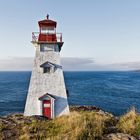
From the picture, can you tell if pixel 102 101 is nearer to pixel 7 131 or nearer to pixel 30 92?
pixel 30 92

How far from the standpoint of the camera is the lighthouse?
27875 millimetres

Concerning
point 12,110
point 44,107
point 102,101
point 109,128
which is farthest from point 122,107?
point 109,128

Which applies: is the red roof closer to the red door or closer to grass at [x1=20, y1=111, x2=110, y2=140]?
the red door

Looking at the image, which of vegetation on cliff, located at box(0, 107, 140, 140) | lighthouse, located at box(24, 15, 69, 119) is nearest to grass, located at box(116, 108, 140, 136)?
vegetation on cliff, located at box(0, 107, 140, 140)

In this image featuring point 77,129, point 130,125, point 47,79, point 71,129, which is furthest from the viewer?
point 47,79

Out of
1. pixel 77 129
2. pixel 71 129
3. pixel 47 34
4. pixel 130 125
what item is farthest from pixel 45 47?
pixel 77 129

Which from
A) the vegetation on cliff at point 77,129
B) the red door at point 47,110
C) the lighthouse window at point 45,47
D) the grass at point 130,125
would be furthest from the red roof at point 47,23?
the grass at point 130,125

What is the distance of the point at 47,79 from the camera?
28.0 m

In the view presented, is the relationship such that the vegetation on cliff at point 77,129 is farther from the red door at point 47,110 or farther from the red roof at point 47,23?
the red roof at point 47,23

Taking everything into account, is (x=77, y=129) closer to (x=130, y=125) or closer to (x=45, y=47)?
(x=130, y=125)

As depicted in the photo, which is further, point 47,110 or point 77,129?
point 47,110

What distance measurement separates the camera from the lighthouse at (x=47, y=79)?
91.5 ft

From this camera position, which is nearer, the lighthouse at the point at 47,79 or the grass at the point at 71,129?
the grass at the point at 71,129

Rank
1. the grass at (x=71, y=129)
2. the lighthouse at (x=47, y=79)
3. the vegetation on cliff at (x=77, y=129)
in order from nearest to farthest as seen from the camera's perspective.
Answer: the grass at (x=71, y=129) < the vegetation on cliff at (x=77, y=129) < the lighthouse at (x=47, y=79)
